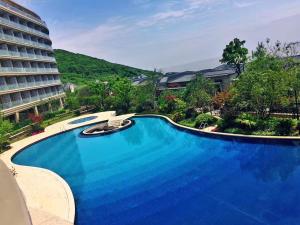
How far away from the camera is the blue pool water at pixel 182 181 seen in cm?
1196

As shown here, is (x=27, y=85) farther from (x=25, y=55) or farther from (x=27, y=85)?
(x=25, y=55)

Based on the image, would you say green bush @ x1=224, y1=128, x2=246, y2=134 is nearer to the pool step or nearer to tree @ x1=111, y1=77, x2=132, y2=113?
the pool step

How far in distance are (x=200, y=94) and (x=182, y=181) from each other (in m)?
16.2

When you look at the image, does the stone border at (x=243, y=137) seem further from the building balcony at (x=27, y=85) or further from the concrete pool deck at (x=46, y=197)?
the building balcony at (x=27, y=85)

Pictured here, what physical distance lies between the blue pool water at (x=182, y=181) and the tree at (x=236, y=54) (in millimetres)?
20701

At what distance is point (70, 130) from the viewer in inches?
1464

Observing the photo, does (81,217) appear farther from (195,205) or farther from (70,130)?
(70,130)

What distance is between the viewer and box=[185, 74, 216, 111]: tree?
30.8 m

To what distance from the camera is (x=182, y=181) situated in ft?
52.7

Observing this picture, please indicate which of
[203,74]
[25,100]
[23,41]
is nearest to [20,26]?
[23,41]

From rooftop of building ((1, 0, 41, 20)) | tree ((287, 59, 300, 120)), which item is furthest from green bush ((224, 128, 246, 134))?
rooftop of building ((1, 0, 41, 20))

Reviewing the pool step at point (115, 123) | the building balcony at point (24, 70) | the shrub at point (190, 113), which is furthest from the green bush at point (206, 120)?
the building balcony at point (24, 70)

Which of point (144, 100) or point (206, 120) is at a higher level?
point (144, 100)

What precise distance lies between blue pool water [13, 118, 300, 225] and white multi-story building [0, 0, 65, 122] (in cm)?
1811
